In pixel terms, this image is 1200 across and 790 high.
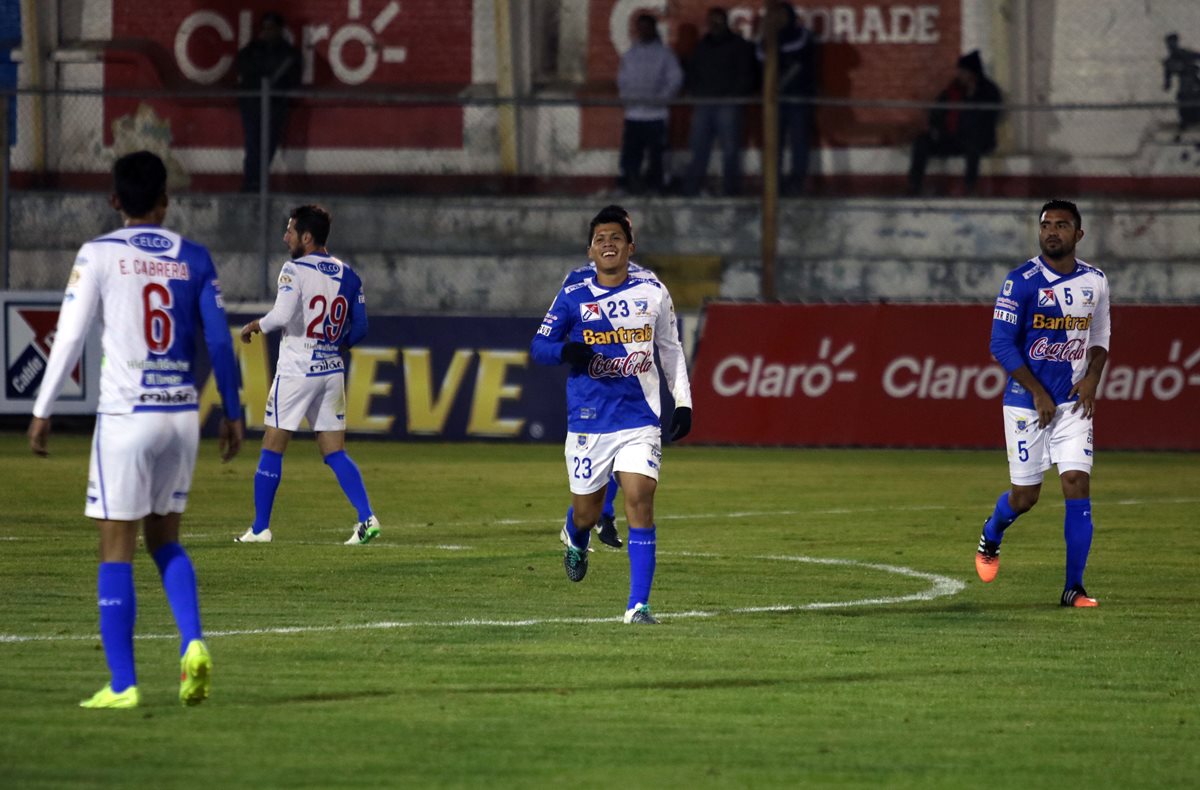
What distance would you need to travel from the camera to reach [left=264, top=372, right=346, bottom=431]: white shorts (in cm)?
1420

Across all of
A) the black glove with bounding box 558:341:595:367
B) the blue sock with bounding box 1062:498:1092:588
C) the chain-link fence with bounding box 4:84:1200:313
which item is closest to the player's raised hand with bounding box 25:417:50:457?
the black glove with bounding box 558:341:595:367

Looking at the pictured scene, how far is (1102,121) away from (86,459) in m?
14.2

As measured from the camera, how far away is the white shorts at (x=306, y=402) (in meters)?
14.2

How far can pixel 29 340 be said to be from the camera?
2247 centimetres

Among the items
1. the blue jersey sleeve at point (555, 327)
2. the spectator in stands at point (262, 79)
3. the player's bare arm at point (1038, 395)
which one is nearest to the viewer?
the blue jersey sleeve at point (555, 327)

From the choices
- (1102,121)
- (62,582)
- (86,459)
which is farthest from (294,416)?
(1102,121)

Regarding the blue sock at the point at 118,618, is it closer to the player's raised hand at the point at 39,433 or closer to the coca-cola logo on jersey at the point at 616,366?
the player's raised hand at the point at 39,433

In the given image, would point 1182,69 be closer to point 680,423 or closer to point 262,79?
point 262,79

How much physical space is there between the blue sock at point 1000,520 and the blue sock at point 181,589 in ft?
18.2

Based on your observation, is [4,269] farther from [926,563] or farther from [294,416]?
[926,563]

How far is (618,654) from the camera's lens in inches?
362

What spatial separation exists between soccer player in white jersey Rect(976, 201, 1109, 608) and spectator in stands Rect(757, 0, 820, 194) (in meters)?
13.6

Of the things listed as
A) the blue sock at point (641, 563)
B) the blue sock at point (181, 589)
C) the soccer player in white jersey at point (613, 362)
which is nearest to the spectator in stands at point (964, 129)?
the soccer player in white jersey at point (613, 362)

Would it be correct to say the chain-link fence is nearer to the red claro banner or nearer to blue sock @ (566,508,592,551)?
the red claro banner
